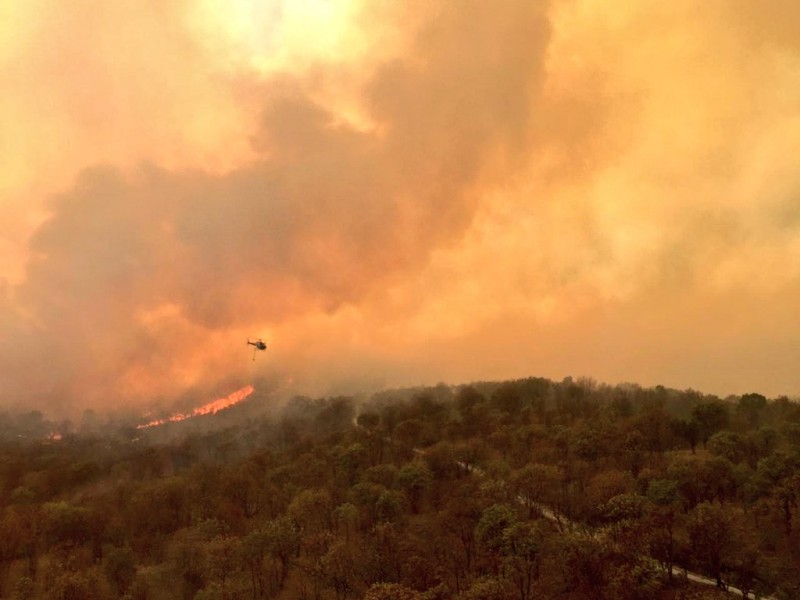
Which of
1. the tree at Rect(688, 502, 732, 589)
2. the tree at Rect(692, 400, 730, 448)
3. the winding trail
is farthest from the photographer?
the tree at Rect(692, 400, 730, 448)

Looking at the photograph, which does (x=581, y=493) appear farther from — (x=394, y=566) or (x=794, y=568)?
(x=394, y=566)

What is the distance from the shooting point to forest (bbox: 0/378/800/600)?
66.0m

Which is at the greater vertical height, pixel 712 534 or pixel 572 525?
pixel 712 534

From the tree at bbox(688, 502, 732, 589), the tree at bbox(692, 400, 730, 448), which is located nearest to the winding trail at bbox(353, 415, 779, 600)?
the tree at bbox(688, 502, 732, 589)

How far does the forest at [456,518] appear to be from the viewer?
217 ft

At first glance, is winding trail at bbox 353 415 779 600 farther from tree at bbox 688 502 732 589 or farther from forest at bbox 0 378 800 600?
tree at bbox 688 502 732 589

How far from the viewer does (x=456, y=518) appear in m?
85.6

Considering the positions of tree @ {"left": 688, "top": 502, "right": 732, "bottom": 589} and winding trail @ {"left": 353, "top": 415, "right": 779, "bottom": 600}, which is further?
winding trail @ {"left": 353, "top": 415, "right": 779, "bottom": 600}

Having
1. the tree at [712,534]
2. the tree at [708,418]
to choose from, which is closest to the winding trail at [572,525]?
the tree at [712,534]

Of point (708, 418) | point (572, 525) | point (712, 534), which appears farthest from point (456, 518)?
point (708, 418)

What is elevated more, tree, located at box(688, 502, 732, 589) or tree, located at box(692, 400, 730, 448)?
tree, located at box(692, 400, 730, 448)

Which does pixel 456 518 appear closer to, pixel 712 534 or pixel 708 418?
pixel 712 534

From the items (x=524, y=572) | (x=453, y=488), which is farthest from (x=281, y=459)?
(x=524, y=572)

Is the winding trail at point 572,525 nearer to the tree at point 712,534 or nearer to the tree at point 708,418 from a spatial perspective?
the tree at point 712,534
